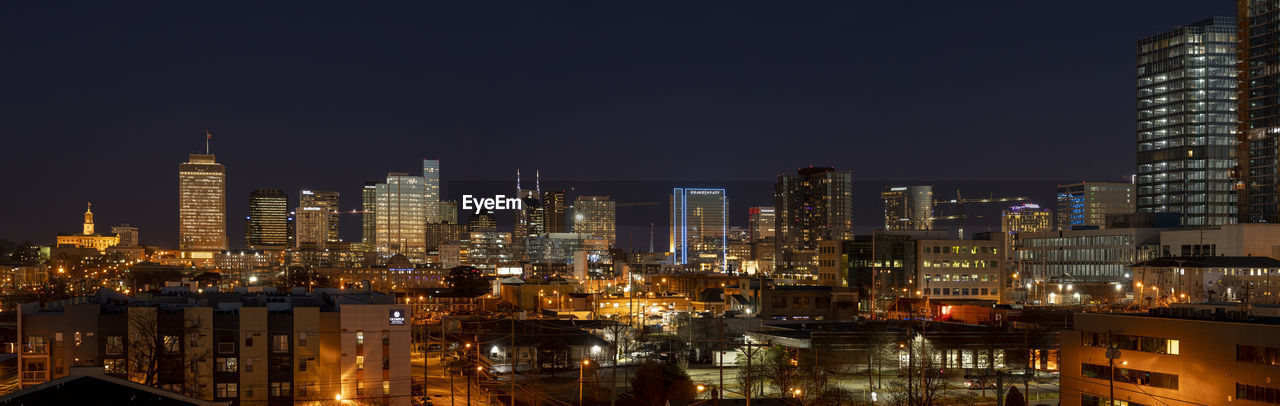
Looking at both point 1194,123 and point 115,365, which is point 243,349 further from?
point 1194,123

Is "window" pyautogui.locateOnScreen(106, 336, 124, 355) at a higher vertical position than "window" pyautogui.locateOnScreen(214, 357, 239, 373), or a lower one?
higher

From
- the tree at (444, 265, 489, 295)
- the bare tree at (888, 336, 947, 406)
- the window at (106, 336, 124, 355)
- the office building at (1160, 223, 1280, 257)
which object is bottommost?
the tree at (444, 265, 489, 295)

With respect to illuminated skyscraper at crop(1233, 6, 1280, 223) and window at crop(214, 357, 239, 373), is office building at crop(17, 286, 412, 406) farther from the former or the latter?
illuminated skyscraper at crop(1233, 6, 1280, 223)

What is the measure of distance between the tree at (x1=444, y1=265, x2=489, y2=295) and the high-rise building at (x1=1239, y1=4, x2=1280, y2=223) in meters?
72.8

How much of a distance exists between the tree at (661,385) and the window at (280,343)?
1221cm

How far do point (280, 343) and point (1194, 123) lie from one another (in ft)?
335

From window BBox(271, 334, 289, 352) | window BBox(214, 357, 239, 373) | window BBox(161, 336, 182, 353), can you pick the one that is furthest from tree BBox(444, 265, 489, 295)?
window BBox(271, 334, 289, 352)

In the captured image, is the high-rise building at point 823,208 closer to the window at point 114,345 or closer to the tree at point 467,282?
the tree at point 467,282

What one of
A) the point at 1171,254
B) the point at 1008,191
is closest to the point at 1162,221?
the point at 1171,254

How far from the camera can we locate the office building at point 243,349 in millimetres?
33844

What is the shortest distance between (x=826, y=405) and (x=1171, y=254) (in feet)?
210

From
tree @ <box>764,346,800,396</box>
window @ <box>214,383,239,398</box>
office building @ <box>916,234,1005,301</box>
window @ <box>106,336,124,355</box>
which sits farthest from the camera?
office building @ <box>916,234,1005,301</box>

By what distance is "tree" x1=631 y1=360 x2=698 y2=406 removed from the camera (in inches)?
1433

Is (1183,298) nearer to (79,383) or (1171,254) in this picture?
(1171,254)
